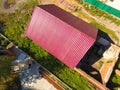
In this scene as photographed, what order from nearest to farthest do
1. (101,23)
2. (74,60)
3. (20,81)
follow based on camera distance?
(74,60)
(20,81)
(101,23)

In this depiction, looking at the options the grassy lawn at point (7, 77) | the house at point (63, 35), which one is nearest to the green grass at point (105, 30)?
the house at point (63, 35)

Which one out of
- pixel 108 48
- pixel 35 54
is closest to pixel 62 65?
pixel 35 54

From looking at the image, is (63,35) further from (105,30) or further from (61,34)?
(105,30)

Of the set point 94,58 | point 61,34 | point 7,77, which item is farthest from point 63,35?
point 7,77

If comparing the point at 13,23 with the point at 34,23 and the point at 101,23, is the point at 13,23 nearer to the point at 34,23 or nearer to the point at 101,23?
the point at 34,23

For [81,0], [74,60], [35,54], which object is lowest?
[35,54]

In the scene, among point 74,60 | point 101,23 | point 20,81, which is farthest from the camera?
point 101,23

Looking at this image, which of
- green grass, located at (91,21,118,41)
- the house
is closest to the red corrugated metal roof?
the house

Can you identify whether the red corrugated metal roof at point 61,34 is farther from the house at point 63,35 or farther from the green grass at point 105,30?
the green grass at point 105,30
